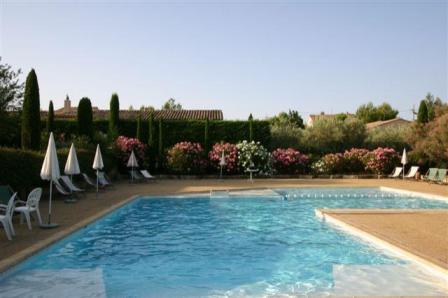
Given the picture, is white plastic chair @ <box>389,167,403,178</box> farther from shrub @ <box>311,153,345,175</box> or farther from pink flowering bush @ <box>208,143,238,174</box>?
pink flowering bush @ <box>208,143,238,174</box>

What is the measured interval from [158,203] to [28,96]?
6680mm

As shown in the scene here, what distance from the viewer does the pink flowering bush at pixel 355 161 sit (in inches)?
1072

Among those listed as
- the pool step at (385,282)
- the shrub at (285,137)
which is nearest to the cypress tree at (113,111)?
the shrub at (285,137)

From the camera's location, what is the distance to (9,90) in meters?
Result: 22.4

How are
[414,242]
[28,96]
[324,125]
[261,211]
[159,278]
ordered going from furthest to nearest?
[324,125], [28,96], [261,211], [414,242], [159,278]

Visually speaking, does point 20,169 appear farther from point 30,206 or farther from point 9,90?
point 9,90

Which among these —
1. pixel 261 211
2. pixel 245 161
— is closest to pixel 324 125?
pixel 245 161

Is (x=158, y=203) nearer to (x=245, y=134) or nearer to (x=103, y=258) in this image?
(x=103, y=258)

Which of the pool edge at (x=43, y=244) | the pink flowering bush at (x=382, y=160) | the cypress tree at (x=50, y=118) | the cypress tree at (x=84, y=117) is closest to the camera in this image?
the pool edge at (x=43, y=244)

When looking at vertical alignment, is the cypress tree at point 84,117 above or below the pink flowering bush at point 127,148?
above

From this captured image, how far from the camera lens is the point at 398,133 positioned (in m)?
30.2

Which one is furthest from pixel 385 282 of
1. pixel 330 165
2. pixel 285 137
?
pixel 285 137

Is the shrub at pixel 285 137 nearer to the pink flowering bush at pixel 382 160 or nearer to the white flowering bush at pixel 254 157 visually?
the white flowering bush at pixel 254 157

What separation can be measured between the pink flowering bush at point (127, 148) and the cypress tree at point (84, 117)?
220 centimetres
